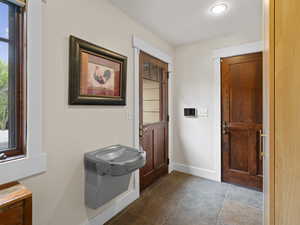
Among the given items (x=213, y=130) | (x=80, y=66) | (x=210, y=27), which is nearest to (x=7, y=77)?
(x=80, y=66)

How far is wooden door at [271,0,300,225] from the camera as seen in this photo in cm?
59

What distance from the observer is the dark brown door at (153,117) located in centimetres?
240

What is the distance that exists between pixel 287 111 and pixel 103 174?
1.39m

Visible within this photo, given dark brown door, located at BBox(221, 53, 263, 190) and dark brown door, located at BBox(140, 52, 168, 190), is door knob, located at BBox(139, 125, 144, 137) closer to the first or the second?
dark brown door, located at BBox(140, 52, 168, 190)

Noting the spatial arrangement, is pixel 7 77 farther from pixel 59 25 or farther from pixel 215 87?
pixel 215 87

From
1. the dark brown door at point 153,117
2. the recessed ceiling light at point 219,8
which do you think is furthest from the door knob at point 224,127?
the recessed ceiling light at point 219,8

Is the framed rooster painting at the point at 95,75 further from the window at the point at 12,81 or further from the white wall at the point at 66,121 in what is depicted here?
the window at the point at 12,81

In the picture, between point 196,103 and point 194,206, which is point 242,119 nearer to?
point 196,103

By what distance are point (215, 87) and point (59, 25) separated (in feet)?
7.56

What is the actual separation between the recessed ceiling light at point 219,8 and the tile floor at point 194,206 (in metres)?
2.44

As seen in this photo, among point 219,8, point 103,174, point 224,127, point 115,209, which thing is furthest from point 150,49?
point 115,209

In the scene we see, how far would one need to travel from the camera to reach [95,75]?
166cm

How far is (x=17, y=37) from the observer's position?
1170mm

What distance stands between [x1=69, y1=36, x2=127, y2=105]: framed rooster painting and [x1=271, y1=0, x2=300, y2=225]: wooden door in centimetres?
144
